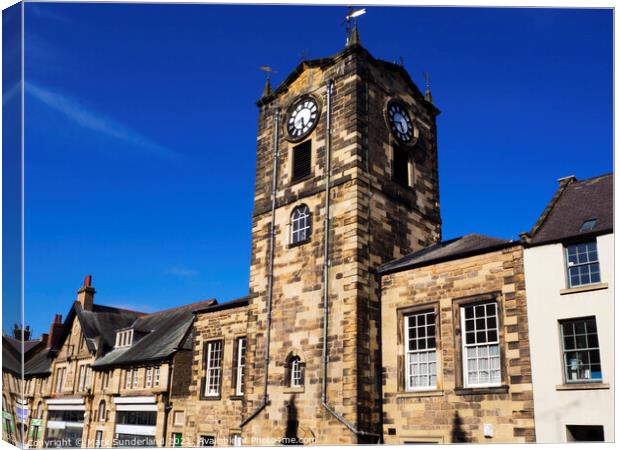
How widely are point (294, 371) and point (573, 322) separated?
28.0 feet

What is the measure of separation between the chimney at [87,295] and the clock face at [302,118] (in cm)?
2265

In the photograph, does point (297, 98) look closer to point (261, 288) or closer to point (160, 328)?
point (261, 288)

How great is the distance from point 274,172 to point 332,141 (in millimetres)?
2743

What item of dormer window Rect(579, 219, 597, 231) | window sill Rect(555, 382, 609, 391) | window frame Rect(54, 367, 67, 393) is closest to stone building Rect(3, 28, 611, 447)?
window sill Rect(555, 382, 609, 391)

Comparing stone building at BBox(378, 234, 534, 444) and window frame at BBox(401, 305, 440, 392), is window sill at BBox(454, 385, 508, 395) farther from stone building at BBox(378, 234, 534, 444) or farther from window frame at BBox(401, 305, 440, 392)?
window frame at BBox(401, 305, 440, 392)

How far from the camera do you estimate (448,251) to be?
18.8 m

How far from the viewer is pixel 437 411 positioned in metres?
16.1

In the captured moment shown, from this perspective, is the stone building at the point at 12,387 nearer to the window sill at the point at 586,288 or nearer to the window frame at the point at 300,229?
the window frame at the point at 300,229

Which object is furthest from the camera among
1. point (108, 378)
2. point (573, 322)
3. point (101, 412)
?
point (108, 378)

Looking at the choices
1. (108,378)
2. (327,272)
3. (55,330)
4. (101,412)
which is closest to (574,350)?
(327,272)

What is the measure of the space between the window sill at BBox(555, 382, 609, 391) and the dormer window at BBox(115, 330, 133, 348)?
79.8 ft

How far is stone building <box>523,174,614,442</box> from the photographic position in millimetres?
13500

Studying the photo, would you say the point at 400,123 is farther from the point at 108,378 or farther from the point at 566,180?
the point at 108,378

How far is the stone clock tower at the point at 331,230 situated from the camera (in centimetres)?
1770
